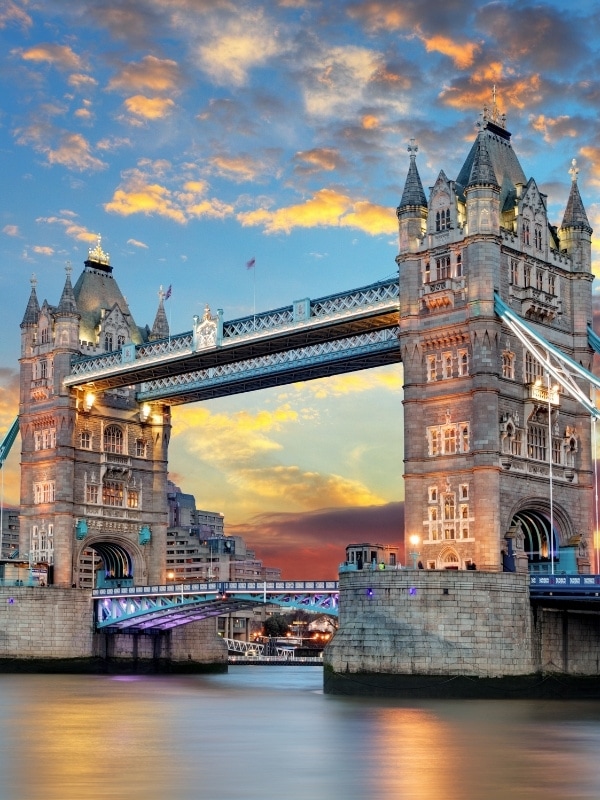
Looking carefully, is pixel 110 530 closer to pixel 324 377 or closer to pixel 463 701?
pixel 324 377

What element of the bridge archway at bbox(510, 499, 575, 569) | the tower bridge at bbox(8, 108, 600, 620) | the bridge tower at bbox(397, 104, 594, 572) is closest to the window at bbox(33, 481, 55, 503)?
the tower bridge at bbox(8, 108, 600, 620)

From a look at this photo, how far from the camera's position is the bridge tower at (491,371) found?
227 feet

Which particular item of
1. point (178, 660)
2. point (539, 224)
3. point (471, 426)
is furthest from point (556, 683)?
point (178, 660)

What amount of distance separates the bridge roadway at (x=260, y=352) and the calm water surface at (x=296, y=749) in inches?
855

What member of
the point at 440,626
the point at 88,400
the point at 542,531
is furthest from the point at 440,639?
the point at 88,400

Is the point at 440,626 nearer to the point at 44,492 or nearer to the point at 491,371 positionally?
the point at 491,371

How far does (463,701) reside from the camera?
2409 inches

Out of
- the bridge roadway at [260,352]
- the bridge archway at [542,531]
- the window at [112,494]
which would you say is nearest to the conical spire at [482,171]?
the bridge roadway at [260,352]

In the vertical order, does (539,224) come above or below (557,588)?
above

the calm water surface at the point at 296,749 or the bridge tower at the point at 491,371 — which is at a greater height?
the bridge tower at the point at 491,371

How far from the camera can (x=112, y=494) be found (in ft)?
333

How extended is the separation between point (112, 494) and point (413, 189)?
127 ft

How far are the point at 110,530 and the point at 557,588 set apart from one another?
148 feet

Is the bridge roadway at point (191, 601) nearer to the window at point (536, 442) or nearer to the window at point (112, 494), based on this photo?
the window at point (112, 494)
